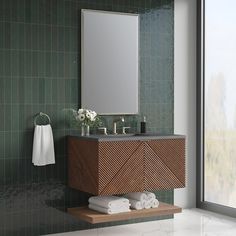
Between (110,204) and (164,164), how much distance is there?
0.70 metres

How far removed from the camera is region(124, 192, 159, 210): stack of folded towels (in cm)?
535

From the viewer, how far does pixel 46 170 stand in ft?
17.5

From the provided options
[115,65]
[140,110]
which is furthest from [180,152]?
[115,65]

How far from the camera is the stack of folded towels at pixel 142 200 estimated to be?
5.35 meters

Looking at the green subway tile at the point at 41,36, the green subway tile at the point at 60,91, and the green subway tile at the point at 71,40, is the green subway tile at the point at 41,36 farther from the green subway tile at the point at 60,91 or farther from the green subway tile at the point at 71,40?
the green subway tile at the point at 60,91

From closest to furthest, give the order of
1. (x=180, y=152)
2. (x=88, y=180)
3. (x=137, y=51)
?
(x=88, y=180) → (x=180, y=152) → (x=137, y=51)

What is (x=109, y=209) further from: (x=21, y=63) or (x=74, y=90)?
(x=21, y=63)

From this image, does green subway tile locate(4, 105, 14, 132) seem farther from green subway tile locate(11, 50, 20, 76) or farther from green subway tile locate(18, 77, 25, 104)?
green subway tile locate(11, 50, 20, 76)

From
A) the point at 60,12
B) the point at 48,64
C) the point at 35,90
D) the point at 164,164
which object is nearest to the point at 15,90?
the point at 35,90

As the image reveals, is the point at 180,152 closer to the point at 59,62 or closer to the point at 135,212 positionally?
the point at 135,212

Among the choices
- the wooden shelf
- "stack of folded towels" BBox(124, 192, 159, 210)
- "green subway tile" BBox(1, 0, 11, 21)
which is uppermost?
"green subway tile" BBox(1, 0, 11, 21)

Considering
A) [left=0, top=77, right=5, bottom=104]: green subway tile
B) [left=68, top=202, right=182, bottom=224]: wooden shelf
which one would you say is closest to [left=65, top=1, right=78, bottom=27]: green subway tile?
[left=0, top=77, right=5, bottom=104]: green subway tile

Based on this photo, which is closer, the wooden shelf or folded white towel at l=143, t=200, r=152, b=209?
the wooden shelf

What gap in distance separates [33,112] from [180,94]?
192 cm
